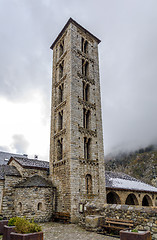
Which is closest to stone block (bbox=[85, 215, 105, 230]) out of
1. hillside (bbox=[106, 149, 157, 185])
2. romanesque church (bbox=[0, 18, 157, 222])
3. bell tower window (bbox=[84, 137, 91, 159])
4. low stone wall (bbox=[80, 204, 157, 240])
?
low stone wall (bbox=[80, 204, 157, 240])

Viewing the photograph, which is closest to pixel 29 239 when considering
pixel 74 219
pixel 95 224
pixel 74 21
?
pixel 95 224

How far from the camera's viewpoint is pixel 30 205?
14.7m

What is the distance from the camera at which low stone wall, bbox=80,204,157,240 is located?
8719 millimetres

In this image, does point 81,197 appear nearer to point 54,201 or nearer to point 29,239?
point 54,201

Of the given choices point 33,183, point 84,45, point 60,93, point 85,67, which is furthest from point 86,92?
point 33,183

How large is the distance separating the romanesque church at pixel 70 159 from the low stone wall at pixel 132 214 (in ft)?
2.32

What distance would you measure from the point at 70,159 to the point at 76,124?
11.6 ft

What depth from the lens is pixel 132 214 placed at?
9.73 m

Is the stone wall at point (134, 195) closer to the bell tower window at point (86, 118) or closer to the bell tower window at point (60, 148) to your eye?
→ the bell tower window at point (60, 148)

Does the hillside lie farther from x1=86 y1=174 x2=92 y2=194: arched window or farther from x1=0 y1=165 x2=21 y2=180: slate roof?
x1=0 y1=165 x2=21 y2=180: slate roof

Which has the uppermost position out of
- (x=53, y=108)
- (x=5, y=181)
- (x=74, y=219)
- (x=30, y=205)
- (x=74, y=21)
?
(x=74, y=21)

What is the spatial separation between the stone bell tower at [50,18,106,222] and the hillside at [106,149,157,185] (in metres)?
48.0

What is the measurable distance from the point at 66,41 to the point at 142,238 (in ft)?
69.7

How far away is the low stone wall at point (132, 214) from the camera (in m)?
8.72
